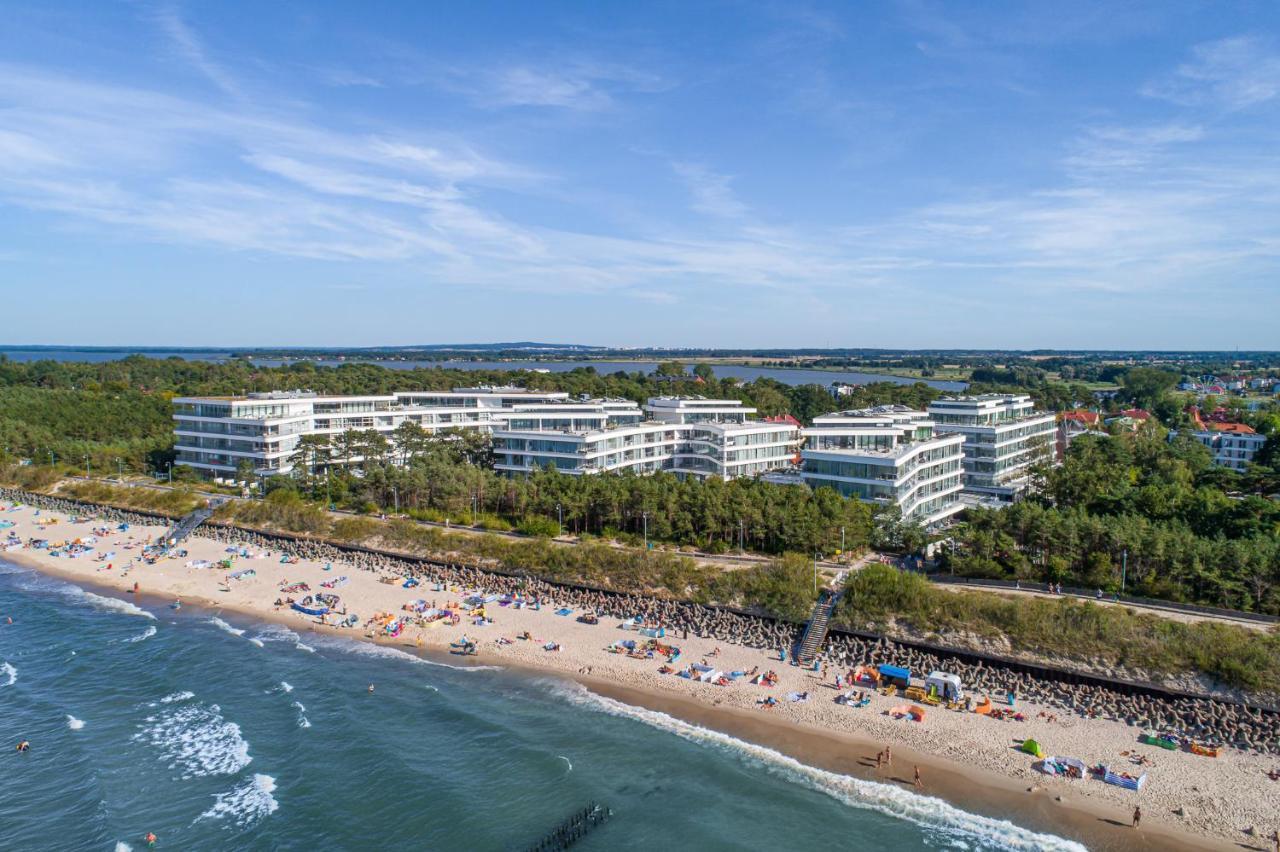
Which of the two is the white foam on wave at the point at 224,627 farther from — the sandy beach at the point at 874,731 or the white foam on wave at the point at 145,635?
the white foam on wave at the point at 145,635

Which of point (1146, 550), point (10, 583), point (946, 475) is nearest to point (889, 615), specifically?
point (1146, 550)

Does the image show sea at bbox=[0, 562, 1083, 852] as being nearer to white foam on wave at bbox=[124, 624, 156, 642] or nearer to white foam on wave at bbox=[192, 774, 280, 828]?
white foam on wave at bbox=[192, 774, 280, 828]

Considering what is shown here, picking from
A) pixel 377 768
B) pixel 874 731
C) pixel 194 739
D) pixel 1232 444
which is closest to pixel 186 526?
pixel 194 739

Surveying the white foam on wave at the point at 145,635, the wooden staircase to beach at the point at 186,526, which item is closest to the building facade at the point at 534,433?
the wooden staircase to beach at the point at 186,526

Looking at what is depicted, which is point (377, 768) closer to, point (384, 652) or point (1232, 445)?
point (384, 652)

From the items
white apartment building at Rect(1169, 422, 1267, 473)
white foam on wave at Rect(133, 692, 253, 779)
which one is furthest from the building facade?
white apartment building at Rect(1169, 422, 1267, 473)

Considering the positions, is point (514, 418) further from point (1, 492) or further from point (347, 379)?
point (347, 379)
